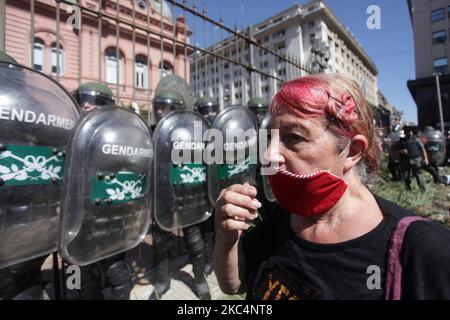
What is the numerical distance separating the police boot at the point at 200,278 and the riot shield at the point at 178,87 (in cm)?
197

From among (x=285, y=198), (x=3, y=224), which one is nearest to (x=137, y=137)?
(x=3, y=224)

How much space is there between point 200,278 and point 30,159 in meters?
1.95

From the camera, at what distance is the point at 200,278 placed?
2.70m

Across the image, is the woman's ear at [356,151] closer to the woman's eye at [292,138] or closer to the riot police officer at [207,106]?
the woman's eye at [292,138]

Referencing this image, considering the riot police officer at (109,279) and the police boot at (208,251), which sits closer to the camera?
the riot police officer at (109,279)

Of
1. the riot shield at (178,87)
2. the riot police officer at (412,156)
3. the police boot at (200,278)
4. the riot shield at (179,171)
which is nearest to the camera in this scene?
the riot shield at (179,171)

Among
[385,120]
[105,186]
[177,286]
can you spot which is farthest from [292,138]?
[385,120]

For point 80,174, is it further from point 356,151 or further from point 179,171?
point 356,151

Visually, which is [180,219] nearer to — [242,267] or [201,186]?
[201,186]

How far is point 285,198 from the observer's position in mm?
938

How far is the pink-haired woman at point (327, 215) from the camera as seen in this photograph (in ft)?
2.49

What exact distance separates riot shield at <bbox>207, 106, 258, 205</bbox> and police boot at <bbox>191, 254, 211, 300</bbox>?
65cm

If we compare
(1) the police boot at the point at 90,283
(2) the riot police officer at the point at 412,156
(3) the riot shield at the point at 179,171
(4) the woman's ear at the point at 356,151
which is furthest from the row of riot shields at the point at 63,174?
(2) the riot police officer at the point at 412,156
